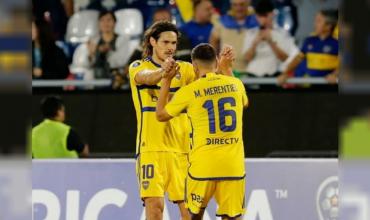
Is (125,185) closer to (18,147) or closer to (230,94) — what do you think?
(230,94)

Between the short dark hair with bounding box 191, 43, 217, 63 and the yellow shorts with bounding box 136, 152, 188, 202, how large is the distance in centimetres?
84

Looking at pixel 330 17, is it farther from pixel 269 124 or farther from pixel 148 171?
pixel 148 171

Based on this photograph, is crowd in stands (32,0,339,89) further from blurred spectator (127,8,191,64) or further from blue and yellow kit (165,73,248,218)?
blue and yellow kit (165,73,248,218)

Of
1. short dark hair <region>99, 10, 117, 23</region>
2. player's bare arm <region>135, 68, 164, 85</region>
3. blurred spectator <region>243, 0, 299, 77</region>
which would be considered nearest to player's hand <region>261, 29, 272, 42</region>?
blurred spectator <region>243, 0, 299, 77</region>

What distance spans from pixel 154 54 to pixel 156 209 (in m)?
1.18

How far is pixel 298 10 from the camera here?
977cm

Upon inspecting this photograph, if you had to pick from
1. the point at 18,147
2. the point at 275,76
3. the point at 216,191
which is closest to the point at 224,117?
the point at 216,191

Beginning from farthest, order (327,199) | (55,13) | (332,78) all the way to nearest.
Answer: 1. (55,13)
2. (332,78)
3. (327,199)

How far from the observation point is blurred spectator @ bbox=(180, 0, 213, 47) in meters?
9.59

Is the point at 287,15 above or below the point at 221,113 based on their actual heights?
above

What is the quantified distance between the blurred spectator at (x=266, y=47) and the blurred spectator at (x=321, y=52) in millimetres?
142

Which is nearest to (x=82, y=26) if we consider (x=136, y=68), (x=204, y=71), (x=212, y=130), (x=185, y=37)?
(x=185, y=37)

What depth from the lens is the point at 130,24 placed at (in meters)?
9.99

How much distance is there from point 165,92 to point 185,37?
4251mm
